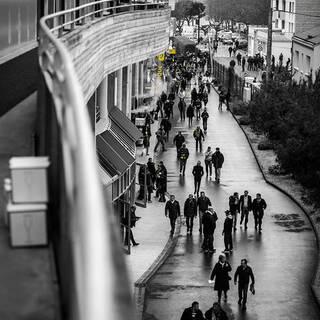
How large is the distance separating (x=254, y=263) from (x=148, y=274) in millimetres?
3213

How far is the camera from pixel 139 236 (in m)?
26.5

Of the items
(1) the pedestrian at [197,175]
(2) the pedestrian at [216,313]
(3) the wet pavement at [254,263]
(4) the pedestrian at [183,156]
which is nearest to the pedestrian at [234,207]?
(3) the wet pavement at [254,263]

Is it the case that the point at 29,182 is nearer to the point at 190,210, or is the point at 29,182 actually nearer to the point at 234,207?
the point at 190,210

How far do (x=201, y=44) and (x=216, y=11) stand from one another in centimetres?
3898

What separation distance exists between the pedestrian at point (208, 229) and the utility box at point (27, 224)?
60.0 feet

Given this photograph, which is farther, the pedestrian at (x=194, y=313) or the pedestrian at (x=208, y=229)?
the pedestrian at (x=208, y=229)

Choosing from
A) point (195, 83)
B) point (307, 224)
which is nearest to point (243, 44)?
point (195, 83)

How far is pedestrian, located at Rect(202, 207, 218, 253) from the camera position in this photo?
24734 mm

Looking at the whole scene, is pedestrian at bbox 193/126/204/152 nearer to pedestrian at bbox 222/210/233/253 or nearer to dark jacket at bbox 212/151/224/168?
dark jacket at bbox 212/151/224/168

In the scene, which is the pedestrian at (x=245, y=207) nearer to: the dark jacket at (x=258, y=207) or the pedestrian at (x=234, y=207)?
the pedestrian at (x=234, y=207)

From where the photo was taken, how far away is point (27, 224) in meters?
6.39

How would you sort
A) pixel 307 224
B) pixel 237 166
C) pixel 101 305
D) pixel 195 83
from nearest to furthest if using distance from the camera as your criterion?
pixel 101 305 < pixel 307 224 < pixel 237 166 < pixel 195 83

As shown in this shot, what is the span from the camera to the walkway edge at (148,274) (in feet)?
65.7

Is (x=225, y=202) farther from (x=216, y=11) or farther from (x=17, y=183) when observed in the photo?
(x=216, y=11)
